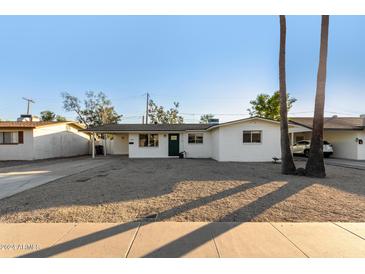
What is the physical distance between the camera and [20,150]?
54.2ft

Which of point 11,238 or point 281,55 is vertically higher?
point 281,55

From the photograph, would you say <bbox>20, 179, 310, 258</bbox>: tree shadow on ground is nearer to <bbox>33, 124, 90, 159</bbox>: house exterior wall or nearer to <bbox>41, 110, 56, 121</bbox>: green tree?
<bbox>33, 124, 90, 159</bbox>: house exterior wall

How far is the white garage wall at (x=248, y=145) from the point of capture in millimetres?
14188

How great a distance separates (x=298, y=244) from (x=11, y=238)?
4451mm

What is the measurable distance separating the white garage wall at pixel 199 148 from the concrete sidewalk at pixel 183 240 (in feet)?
43.9

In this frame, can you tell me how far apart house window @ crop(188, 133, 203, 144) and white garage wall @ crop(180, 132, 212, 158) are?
0.26 metres

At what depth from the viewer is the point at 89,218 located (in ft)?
13.0

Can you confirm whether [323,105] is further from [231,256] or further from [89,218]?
[89,218]

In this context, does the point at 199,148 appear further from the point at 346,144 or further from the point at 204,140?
the point at 346,144

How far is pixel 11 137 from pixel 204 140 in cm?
1620

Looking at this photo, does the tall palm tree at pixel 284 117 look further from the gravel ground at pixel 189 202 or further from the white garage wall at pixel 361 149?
the white garage wall at pixel 361 149

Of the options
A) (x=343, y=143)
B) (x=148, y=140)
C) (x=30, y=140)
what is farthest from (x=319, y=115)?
(x=30, y=140)
